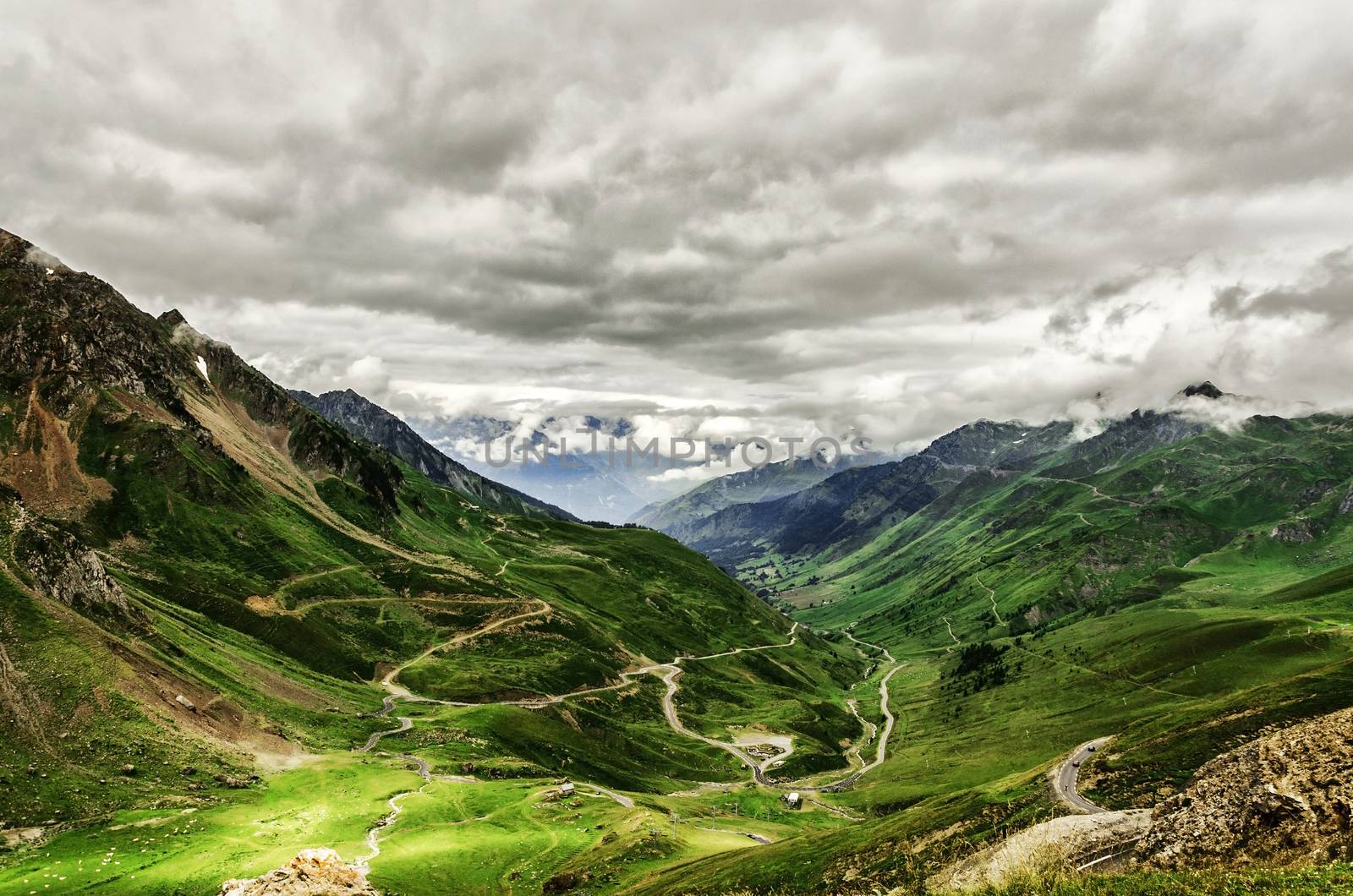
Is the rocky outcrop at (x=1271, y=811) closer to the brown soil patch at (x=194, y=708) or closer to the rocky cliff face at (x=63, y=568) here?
the brown soil patch at (x=194, y=708)

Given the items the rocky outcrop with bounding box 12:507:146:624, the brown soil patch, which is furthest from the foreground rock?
the rocky outcrop with bounding box 12:507:146:624

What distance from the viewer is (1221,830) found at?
1164 inches

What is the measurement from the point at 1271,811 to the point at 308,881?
45.8 metres

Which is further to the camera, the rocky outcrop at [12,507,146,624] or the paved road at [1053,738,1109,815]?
the rocky outcrop at [12,507,146,624]

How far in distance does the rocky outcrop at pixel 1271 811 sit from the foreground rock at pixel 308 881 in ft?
132

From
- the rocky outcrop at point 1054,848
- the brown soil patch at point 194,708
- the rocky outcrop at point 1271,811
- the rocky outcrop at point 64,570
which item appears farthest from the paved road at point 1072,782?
the rocky outcrop at point 64,570

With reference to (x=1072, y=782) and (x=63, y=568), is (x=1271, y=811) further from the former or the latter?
(x=63, y=568)

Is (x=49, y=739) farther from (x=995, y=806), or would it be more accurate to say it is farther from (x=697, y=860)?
(x=995, y=806)

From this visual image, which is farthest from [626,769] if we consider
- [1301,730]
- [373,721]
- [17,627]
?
[1301,730]

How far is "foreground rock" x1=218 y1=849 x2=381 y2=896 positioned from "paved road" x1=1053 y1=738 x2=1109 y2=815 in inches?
2020

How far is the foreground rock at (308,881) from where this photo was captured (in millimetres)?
34781

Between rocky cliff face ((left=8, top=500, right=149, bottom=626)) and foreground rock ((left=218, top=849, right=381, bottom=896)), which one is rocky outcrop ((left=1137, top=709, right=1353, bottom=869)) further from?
rocky cliff face ((left=8, top=500, right=149, bottom=626))

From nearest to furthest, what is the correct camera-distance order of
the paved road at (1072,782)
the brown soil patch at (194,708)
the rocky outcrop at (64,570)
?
the paved road at (1072,782)
the brown soil patch at (194,708)
the rocky outcrop at (64,570)

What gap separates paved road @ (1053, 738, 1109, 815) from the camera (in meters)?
59.6
